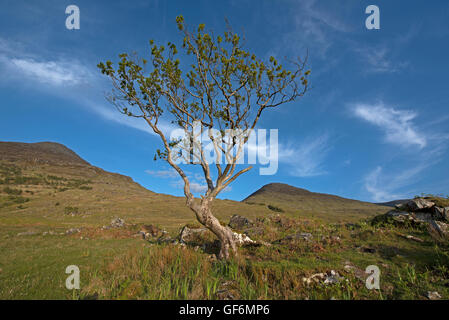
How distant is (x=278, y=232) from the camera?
599 inches

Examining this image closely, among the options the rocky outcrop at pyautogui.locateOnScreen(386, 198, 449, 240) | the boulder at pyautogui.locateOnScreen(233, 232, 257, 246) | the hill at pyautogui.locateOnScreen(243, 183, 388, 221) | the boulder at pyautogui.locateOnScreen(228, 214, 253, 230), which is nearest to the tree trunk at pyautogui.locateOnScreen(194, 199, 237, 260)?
the boulder at pyautogui.locateOnScreen(233, 232, 257, 246)

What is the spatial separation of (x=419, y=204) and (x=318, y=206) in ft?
318

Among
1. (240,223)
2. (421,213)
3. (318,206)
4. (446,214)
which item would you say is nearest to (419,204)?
(421,213)

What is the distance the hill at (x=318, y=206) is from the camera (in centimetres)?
6541

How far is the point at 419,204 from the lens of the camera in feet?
47.8

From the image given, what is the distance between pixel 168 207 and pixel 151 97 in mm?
50038

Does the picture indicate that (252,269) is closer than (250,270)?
Yes

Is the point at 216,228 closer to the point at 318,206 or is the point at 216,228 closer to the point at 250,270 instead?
the point at 250,270

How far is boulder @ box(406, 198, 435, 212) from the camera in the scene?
14199 millimetres

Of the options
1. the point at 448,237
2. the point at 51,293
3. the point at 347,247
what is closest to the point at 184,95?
the point at 51,293

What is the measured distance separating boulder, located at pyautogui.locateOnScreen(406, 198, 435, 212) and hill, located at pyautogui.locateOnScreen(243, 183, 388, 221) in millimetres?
36910

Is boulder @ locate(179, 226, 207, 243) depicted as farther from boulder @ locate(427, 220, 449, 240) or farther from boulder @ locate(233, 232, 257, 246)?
boulder @ locate(427, 220, 449, 240)

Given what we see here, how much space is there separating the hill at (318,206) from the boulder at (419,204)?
3691cm
